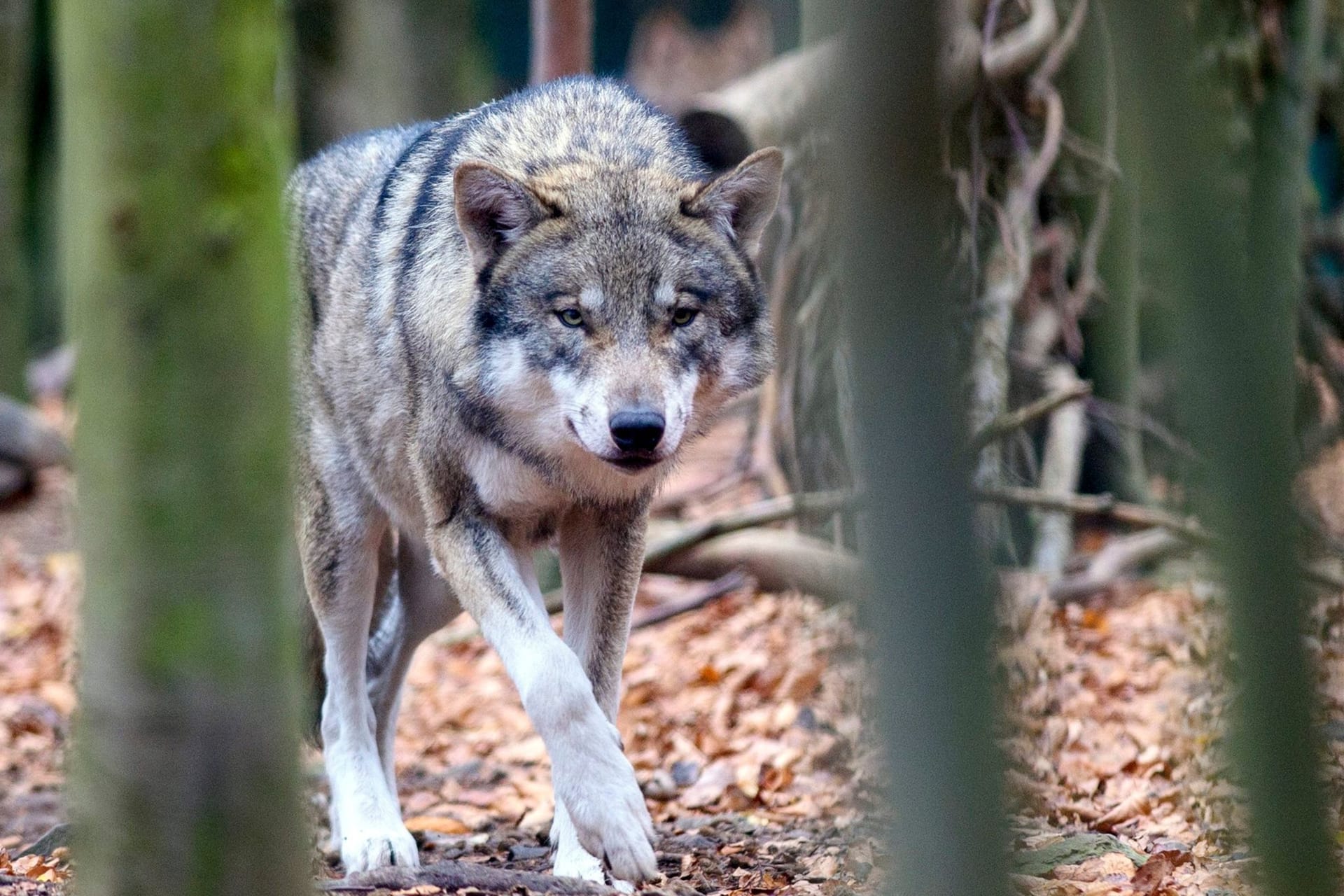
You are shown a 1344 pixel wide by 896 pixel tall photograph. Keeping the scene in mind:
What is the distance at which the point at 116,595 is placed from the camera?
234 centimetres

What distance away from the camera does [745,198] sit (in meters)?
4.43

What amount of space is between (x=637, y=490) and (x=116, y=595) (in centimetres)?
222

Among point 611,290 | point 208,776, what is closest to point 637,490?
point 611,290

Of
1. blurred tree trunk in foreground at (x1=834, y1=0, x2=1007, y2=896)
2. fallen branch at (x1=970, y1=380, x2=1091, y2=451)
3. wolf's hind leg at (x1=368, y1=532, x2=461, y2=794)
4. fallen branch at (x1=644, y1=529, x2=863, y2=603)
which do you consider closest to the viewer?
blurred tree trunk in foreground at (x1=834, y1=0, x2=1007, y2=896)

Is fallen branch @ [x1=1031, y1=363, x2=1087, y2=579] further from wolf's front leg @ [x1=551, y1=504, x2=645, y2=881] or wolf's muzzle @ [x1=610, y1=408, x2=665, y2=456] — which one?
wolf's muzzle @ [x1=610, y1=408, x2=665, y2=456]

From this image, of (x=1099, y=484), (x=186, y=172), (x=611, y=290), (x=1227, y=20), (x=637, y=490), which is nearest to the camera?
(x=186, y=172)

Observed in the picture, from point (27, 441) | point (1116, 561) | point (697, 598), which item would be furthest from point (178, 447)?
point (27, 441)

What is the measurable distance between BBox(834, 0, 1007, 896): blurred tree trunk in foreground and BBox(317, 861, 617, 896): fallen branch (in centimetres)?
206

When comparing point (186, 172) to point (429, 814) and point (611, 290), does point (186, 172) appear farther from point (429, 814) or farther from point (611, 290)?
point (429, 814)

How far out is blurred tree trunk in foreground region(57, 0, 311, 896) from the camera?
228 cm

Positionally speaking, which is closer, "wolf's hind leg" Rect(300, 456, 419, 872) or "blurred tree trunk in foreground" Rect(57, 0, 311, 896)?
"blurred tree trunk in foreground" Rect(57, 0, 311, 896)

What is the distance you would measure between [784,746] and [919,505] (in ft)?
13.4

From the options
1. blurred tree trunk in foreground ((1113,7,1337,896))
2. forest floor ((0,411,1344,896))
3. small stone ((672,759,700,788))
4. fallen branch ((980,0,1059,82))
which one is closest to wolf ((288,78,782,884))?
forest floor ((0,411,1344,896))

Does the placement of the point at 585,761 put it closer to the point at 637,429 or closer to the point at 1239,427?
the point at 637,429
